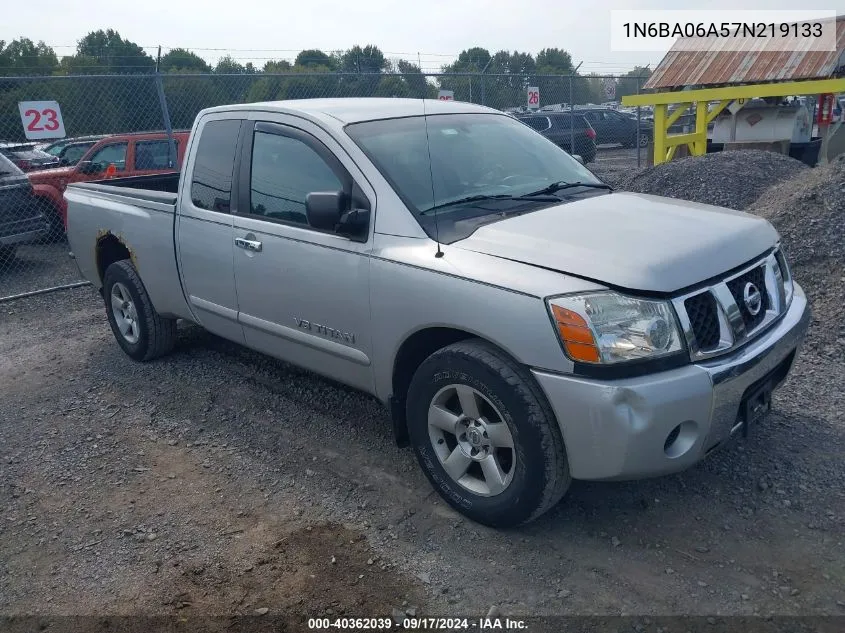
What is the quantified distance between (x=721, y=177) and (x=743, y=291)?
638cm

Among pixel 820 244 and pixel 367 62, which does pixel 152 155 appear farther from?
pixel 820 244

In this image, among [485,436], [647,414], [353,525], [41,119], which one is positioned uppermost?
[41,119]

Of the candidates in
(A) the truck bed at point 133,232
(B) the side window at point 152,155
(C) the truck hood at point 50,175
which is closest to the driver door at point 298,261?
(A) the truck bed at point 133,232

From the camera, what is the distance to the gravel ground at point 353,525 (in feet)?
9.49

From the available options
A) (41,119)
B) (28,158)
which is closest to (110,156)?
(41,119)

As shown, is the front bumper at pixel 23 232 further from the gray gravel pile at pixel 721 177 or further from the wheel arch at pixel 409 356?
the gray gravel pile at pixel 721 177

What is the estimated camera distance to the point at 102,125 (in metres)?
17.2

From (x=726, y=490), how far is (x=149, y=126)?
15.0 m

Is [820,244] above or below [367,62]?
below

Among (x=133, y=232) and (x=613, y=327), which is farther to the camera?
(x=133, y=232)

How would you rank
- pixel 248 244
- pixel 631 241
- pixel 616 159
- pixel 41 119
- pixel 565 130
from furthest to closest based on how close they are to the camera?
1. pixel 616 159
2. pixel 565 130
3. pixel 41 119
4. pixel 248 244
5. pixel 631 241

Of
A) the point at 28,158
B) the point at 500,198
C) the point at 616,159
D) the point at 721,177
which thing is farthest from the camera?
the point at 616,159

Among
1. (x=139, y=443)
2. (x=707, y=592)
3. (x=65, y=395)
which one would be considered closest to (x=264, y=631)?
(x=707, y=592)

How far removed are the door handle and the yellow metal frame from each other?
9204 mm
